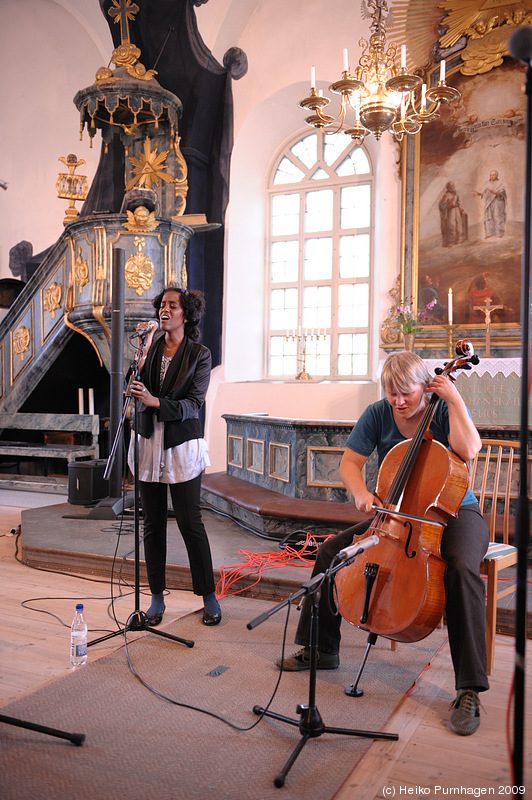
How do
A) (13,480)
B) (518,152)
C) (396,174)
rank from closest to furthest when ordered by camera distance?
(518,152) < (396,174) < (13,480)

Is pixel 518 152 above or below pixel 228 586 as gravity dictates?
above

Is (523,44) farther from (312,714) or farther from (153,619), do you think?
(153,619)

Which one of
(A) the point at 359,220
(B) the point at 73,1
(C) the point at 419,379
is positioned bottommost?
(C) the point at 419,379

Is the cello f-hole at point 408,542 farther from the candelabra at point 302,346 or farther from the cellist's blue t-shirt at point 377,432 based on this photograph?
the candelabra at point 302,346

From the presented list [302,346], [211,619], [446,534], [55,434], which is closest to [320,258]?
[302,346]

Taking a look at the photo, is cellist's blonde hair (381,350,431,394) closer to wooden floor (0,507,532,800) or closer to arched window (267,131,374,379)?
wooden floor (0,507,532,800)

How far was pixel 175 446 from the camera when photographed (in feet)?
11.0

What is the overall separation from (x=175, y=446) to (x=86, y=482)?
3.32 meters

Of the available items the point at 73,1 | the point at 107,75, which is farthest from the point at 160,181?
the point at 73,1

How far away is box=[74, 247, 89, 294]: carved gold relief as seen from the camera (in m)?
7.38

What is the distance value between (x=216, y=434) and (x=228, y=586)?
16.4ft

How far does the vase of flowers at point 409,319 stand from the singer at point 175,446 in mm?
3750

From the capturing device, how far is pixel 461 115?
7.44 metres

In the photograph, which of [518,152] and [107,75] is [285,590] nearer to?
[518,152]
